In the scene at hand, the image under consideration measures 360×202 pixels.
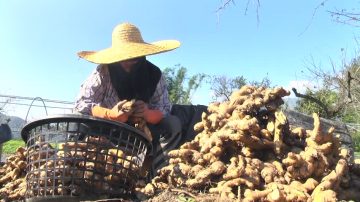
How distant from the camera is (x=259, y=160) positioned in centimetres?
198

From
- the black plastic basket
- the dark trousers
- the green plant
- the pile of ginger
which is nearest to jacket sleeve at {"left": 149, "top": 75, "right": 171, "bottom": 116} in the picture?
the dark trousers

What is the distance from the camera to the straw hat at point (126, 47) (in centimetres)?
315

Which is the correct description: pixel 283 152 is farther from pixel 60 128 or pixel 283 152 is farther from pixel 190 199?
pixel 60 128

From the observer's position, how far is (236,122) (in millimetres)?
2080

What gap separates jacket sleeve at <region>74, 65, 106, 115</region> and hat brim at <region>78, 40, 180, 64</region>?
126 mm

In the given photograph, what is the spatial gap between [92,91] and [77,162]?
133 cm

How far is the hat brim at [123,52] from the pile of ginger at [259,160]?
3.13ft

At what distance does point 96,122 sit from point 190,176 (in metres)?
0.49

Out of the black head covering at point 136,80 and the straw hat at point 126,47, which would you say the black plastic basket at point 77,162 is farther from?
the black head covering at point 136,80

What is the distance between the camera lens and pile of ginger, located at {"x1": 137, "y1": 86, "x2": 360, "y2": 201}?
70.1 inches

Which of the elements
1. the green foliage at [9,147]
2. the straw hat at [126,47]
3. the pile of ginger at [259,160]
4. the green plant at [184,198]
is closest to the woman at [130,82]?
the straw hat at [126,47]

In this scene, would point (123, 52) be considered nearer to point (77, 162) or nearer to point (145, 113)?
point (145, 113)

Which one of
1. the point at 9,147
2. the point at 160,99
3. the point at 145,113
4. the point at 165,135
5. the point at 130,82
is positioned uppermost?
the point at 130,82

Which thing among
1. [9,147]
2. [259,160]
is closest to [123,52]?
[259,160]
